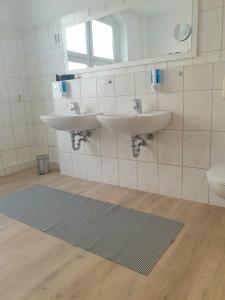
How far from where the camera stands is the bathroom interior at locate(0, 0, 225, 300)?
1.27 m

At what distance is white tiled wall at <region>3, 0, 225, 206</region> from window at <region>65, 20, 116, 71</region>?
0.16 metres

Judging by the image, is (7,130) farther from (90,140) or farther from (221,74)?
(221,74)

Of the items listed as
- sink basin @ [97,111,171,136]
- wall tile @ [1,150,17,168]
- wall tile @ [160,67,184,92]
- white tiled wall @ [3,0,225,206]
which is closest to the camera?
sink basin @ [97,111,171,136]

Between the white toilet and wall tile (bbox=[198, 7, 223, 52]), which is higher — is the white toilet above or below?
below

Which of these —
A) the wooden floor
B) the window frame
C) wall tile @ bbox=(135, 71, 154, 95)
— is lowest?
the wooden floor

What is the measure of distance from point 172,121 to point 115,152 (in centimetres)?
70

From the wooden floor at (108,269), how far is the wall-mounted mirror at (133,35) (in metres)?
1.42

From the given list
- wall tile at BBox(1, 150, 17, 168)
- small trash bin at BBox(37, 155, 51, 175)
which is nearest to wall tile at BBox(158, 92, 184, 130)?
small trash bin at BBox(37, 155, 51, 175)

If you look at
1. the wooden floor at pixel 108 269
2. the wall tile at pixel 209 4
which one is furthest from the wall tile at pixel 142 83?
the wooden floor at pixel 108 269

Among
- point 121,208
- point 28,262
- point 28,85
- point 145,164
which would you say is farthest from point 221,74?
point 28,85

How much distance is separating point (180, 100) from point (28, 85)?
2.27 metres

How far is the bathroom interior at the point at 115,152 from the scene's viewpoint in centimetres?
127

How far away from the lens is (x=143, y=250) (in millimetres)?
1416

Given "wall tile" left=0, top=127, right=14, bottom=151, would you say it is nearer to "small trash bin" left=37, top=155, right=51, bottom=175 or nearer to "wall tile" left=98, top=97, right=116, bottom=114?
"small trash bin" left=37, top=155, right=51, bottom=175
